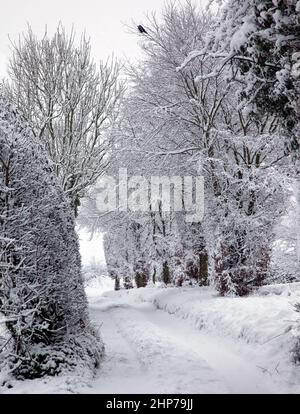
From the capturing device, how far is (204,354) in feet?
26.6

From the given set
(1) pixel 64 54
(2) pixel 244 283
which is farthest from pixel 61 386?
(1) pixel 64 54

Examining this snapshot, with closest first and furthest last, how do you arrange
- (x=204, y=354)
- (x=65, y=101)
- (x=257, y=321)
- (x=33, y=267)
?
(x=33, y=267), (x=204, y=354), (x=257, y=321), (x=65, y=101)

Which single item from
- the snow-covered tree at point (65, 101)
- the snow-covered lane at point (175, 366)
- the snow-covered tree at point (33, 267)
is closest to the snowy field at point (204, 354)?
the snow-covered lane at point (175, 366)

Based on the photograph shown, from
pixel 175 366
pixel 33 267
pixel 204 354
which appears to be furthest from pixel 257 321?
pixel 33 267

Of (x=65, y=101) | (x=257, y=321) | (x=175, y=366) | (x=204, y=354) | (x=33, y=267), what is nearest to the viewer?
(x=33, y=267)

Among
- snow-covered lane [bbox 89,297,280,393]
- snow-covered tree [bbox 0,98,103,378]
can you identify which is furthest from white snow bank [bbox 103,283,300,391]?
snow-covered tree [bbox 0,98,103,378]

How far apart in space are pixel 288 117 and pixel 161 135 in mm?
9977

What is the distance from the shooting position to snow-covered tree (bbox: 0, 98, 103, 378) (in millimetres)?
5598

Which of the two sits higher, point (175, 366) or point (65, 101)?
point (65, 101)

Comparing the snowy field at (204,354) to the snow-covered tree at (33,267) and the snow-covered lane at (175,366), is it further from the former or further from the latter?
the snow-covered tree at (33,267)

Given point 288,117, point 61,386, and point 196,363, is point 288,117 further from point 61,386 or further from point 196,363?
point 61,386

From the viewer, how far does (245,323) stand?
8672 millimetres

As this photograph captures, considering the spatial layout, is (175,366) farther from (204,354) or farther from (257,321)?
(257,321)

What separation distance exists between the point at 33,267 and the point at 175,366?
3.14 meters
